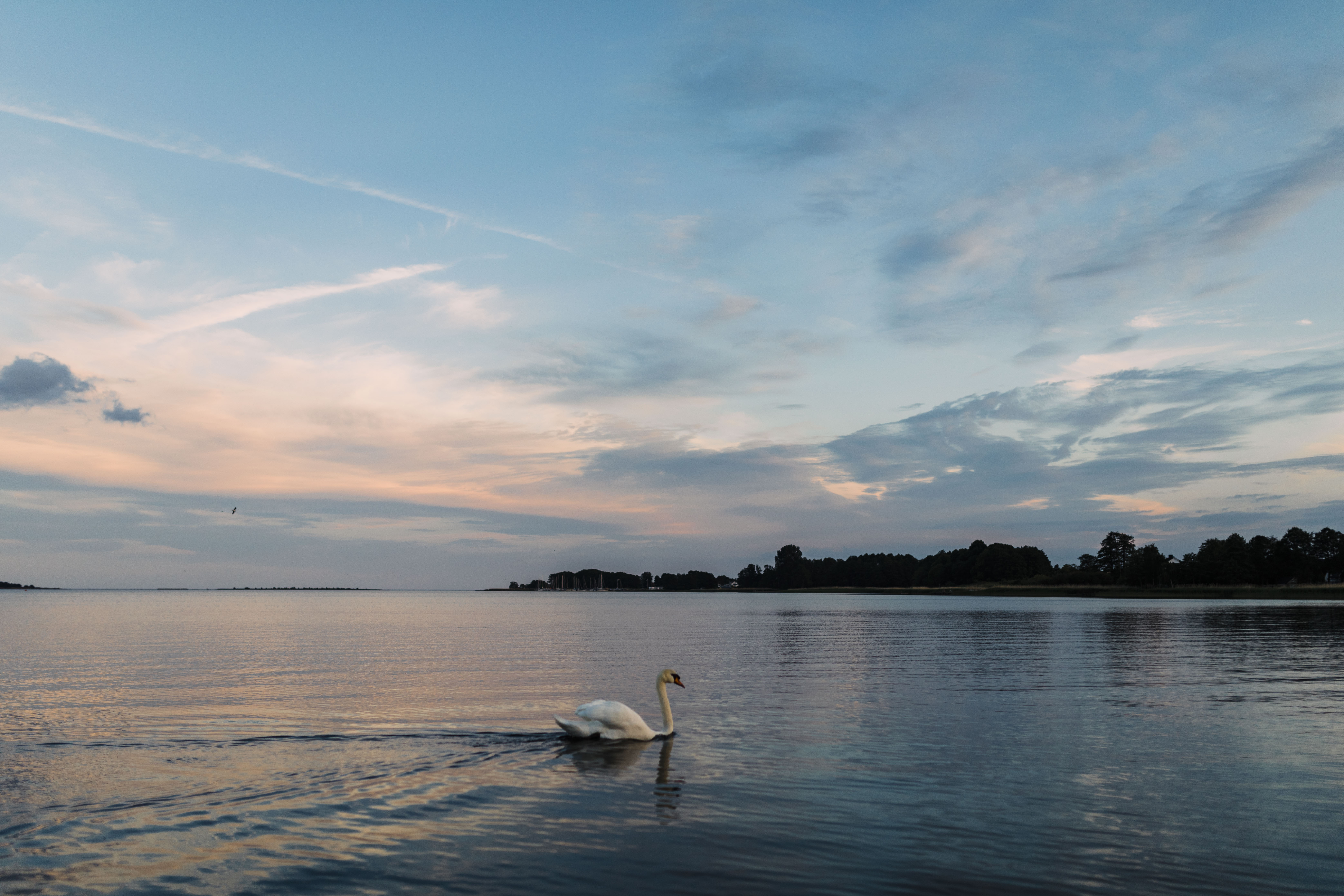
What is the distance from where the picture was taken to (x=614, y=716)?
19.2 m

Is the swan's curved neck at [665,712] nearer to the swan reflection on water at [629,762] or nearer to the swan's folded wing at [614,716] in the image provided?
the swan reflection on water at [629,762]

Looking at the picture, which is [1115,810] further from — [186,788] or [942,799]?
[186,788]

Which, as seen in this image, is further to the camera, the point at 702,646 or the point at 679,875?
the point at 702,646

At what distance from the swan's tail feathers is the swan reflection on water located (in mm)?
203

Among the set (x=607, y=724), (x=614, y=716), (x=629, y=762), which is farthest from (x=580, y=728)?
(x=629, y=762)

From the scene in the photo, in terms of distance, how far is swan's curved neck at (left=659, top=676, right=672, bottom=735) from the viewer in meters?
20.1

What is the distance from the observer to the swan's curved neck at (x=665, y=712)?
2009cm

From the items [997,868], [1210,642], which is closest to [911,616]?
[1210,642]

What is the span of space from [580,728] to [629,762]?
2132mm

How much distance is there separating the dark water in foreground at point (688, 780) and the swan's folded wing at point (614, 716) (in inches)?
21.6

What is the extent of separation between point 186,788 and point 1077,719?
20.7 meters

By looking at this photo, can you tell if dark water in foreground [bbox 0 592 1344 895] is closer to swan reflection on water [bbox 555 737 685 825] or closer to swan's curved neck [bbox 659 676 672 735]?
swan reflection on water [bbox 555 737 685 825]

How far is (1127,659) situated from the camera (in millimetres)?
39875

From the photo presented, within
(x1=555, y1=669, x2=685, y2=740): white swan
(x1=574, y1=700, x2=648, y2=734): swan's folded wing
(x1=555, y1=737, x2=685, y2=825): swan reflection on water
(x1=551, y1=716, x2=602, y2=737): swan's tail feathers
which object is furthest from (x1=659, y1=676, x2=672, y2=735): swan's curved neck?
(x1=551, y1=716, x2=602, y2=737): swan's tail feathers
